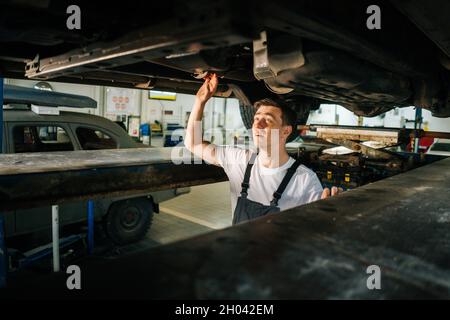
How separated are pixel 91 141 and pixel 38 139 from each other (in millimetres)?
612

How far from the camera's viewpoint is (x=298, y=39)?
1.58 metres

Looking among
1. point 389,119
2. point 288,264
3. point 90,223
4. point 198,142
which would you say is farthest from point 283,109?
point 389,119

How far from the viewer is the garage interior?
70 centimetres

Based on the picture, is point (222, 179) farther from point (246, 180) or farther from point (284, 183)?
point (284, 183)

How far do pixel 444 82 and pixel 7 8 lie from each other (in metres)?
2.94

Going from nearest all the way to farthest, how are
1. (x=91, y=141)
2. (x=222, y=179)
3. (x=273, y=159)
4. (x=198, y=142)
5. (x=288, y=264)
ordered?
1. (x=288, y=264)
2. (x=273, y=159)
3. (x=198, y=142)
4. (x=222, y=179)
5. (x=91, y=141)

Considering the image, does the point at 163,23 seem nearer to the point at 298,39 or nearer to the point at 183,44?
the point at 183,44

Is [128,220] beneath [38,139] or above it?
beneath

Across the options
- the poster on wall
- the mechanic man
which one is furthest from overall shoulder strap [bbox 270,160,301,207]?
the poster on wall

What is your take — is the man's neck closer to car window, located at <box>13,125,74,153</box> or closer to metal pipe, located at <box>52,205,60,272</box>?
metal pipe, located at <box>52,205,60,272</box>

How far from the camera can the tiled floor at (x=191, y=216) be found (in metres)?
4.69

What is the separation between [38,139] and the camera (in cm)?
370
